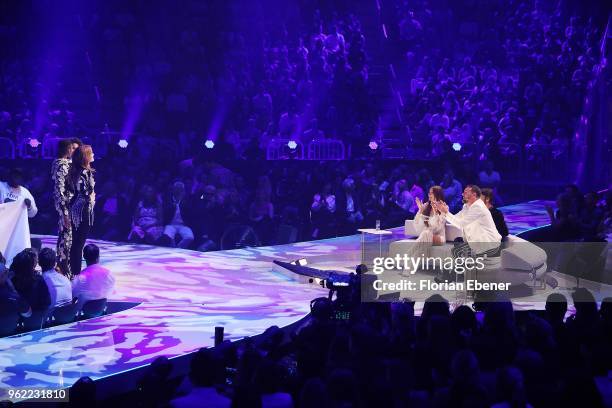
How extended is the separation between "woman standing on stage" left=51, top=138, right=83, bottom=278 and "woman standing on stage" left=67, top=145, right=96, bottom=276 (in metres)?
0.04

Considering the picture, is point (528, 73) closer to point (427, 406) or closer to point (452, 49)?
point (452, 49)

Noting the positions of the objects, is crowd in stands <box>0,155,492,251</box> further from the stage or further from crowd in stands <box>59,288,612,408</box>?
crowd in stands <box>59,288,612,408</box>

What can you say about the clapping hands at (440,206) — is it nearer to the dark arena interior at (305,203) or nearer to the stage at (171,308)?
the dark arena interior at (305,203)

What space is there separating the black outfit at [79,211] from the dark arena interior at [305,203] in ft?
0.07

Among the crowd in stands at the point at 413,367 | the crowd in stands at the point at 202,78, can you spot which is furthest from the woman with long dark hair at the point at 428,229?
the crowd in stands at the point at 202,78

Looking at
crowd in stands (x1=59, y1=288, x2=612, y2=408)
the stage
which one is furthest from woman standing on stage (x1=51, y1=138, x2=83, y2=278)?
crowd in stands (x1=59, y1=288, x2=612, y2=408)

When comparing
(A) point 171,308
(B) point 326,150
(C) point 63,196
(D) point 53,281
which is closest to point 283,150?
(B) point 326,150

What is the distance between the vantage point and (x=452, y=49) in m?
16.0

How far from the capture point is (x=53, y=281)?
19.8ft

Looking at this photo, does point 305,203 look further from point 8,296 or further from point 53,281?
point 8,296

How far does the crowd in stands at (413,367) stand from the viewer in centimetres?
336

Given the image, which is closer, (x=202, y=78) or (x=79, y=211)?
(x=79, y=211)

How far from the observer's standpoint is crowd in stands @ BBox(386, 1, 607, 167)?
45.8 feet

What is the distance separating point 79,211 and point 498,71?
33.3ft
